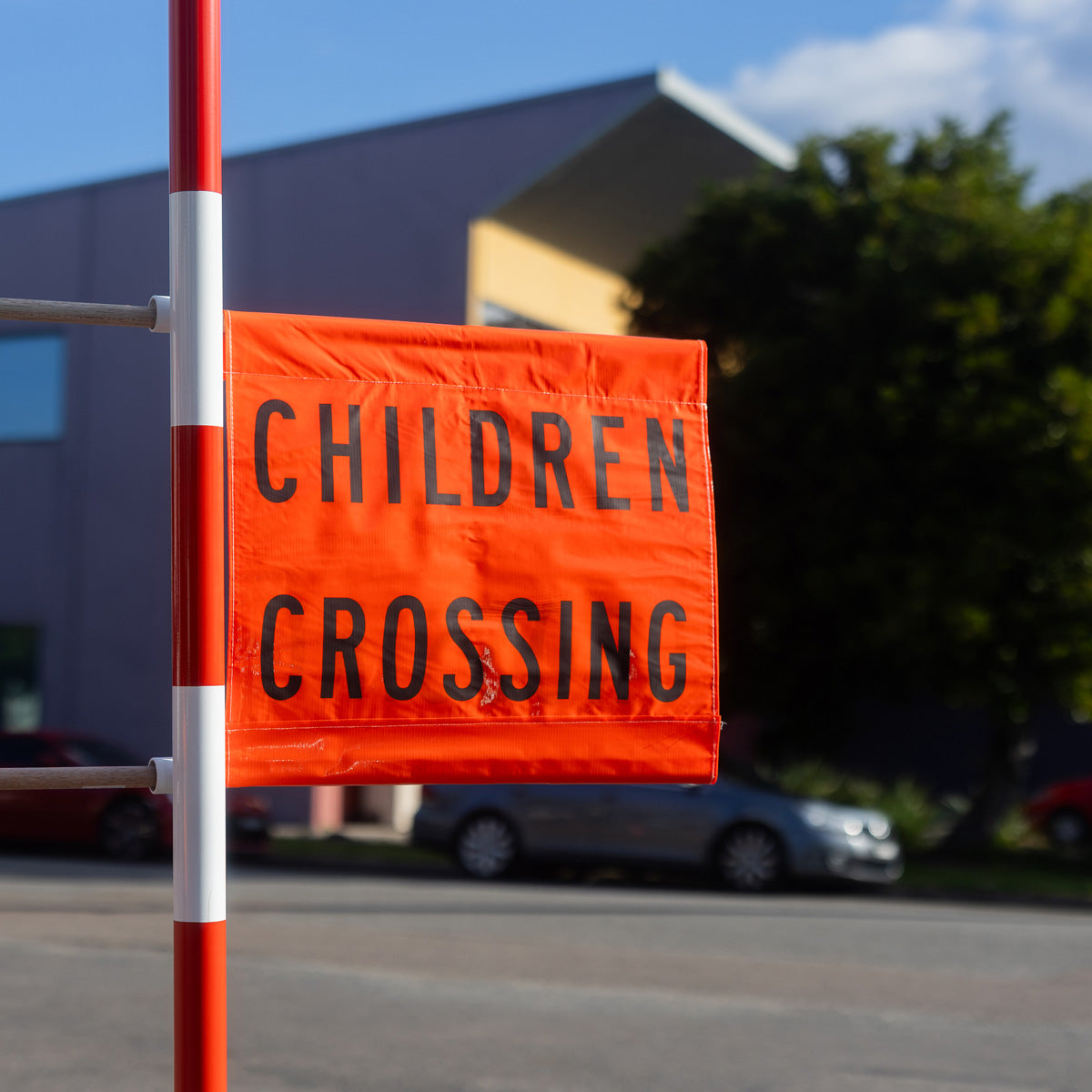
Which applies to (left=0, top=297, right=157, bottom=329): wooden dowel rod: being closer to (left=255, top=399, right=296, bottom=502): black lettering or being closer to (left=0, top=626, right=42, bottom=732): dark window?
(left=255, top=399, right=296, bottom=502): black lettering

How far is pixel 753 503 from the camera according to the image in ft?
59.7

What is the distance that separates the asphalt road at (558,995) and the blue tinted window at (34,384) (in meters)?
11.0

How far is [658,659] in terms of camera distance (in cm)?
274

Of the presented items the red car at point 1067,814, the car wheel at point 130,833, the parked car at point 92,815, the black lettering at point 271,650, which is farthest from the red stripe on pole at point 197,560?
the red car at point 1067,814

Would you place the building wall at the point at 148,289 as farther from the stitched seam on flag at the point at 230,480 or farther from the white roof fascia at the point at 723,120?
the stitched seam on flag at the point at 230,480

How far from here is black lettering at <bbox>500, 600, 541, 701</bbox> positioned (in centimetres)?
266

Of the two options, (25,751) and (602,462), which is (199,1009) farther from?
(25,751)

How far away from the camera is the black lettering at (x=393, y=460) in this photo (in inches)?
104

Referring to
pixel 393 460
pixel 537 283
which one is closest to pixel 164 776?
pixel 393 460

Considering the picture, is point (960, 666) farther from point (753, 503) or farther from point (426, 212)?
point (426, 212)

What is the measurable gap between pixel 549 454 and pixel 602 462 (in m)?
0.10

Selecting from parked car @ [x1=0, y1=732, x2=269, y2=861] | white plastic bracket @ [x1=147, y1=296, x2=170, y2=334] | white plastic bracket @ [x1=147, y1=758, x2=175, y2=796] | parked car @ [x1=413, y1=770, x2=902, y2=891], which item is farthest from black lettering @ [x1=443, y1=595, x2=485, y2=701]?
parked car @ [x1=0, y1=732, x2=269, y2=861]

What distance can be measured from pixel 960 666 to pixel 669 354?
14.6 m

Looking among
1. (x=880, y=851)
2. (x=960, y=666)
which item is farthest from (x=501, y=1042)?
(x=960, y=666)
